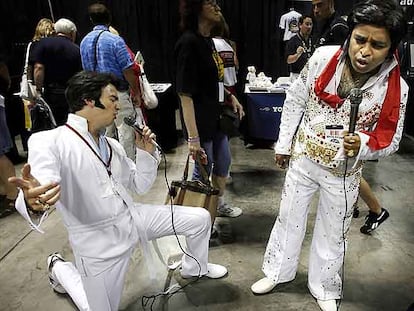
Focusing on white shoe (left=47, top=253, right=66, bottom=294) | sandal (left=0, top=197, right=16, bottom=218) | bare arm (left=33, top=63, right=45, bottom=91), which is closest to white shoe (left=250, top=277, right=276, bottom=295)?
white shoe (left=47, top=253, right=66, bottom=294)

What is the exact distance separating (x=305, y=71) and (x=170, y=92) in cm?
292

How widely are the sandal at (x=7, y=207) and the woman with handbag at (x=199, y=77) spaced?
1700 millimetres

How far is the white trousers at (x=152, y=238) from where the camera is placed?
5.23 feet

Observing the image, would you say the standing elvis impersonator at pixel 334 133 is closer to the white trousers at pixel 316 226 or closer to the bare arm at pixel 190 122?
the white trousers at pixel 316 226

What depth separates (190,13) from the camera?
77.5 inches

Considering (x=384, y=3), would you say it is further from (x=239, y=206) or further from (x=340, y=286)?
(x=239, y=206)

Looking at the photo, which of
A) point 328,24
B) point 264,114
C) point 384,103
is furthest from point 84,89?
point 264,114

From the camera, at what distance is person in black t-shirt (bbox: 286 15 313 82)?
12.7ft

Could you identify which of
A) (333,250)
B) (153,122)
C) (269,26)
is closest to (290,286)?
(333,250)

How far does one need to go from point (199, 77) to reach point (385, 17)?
970 millimetres

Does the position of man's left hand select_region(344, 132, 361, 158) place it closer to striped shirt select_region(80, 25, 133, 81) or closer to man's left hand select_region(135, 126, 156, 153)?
man's left hand select_region(135, 126, 156, 153)

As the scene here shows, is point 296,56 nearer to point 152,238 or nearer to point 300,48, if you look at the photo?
point 300,48

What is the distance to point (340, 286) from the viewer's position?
191 centimetres

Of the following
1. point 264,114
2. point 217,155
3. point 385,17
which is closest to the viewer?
point 385,17
